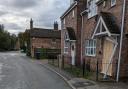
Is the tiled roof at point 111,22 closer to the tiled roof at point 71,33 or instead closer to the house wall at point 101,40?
the house wall at point 101,40

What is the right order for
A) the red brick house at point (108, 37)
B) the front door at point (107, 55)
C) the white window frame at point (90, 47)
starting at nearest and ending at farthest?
the red brick house at point (108, 37) < the front door at point (107, 55) < the white window frame at point (90, 47)

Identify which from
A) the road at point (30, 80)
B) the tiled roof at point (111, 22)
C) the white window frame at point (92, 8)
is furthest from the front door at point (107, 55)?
the white window frame at point (92, 8)

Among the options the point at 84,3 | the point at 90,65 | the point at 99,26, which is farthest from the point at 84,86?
the point at 84,3

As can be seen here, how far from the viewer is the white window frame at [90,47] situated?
67.8ft

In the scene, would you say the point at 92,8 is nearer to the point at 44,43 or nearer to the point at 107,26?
the point at 107,26

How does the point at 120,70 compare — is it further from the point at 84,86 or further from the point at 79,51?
the point at 79,51

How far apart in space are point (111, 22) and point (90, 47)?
630 centimetres

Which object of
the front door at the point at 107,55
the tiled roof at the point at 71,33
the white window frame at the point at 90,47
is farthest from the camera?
the tiled roof at the point at 71,33

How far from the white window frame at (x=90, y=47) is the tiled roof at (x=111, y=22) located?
15.5ft

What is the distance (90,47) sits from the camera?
2161 cm

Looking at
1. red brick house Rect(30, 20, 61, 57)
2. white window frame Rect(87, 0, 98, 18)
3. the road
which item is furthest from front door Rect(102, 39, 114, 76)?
red brick house Rect(30, 20, 61, 57)

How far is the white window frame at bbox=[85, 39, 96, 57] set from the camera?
813 inches

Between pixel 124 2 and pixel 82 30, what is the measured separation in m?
10.8

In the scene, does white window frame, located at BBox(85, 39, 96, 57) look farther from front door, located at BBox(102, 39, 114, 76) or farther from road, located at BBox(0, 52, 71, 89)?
road, located at BBox(0, 52, 71, 89)
